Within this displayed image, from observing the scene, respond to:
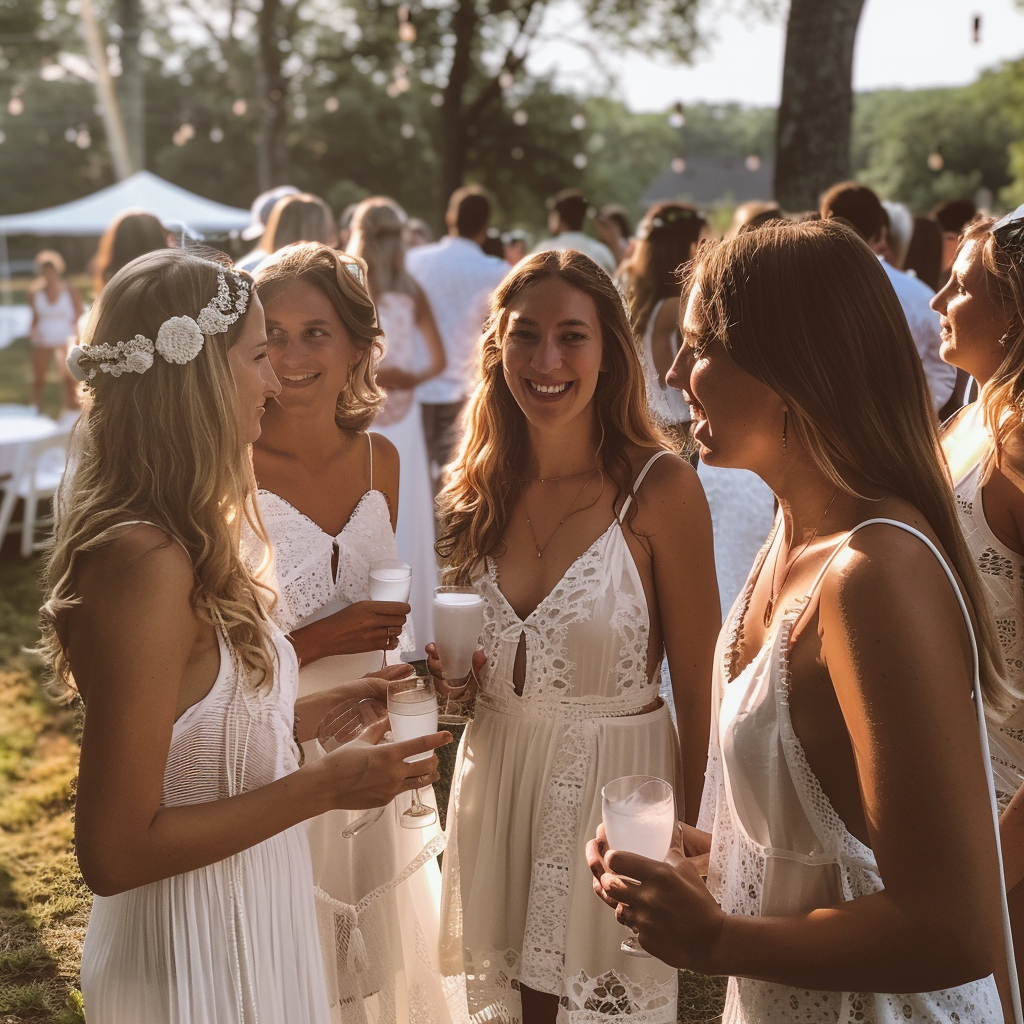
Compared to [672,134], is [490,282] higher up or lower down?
lower down

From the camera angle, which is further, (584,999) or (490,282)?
(490,282)

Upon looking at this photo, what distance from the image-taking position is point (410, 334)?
690 cm

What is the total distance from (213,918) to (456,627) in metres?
0.80

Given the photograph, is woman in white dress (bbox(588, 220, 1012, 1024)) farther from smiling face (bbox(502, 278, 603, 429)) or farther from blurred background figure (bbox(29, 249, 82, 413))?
blurred background figure (bbox(29, 249, 82, 413))

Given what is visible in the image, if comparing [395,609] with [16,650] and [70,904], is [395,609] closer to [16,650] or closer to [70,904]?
[70,904]

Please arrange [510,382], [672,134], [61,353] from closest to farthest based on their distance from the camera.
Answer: [510,382], [61,353], [672,134]

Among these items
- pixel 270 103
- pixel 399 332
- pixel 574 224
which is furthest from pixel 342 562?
pixel 270 103

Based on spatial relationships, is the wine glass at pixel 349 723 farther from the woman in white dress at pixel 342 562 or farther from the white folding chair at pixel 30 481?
the white folding chair at pixel 30 481

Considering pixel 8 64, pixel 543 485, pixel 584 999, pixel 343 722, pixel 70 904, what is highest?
pixel 8 64

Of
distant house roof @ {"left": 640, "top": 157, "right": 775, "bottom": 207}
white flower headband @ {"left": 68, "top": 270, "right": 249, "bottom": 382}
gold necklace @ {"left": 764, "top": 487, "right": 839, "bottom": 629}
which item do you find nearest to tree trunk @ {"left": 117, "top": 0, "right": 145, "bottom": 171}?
white flower headband @ {"left": 68, "top": 270, "right": 249, "bottom": 382}

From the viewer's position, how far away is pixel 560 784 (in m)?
2.51

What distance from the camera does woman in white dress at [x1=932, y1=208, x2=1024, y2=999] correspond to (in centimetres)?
224

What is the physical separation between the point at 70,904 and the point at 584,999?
2.70m

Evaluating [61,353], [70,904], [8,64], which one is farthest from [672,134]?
[70,904]
